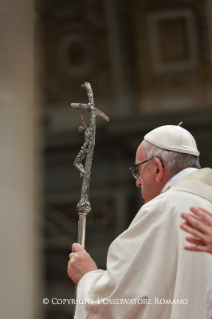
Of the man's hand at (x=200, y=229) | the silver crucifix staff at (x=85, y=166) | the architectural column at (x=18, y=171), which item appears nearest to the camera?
the man's hand at (x=200, y=229)

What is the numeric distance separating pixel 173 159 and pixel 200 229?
103 cm

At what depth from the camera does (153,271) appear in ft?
7.02

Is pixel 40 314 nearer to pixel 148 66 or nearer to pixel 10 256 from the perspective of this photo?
pixel 10 256

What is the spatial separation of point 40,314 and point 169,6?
2965 millimetres

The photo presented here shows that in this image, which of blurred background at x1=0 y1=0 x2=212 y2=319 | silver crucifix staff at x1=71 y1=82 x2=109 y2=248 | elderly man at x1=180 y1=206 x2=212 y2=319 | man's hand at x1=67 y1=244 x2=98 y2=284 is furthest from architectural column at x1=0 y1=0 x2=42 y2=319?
elderly man at x1=180 y1=206 x2=212 y2=319

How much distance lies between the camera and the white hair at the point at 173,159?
8.23ft

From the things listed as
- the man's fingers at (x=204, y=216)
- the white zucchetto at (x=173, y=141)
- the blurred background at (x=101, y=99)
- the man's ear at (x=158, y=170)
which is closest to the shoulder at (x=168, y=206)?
the man's ear at (x=158, y=170)

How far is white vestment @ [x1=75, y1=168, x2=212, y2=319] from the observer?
2.12 metres

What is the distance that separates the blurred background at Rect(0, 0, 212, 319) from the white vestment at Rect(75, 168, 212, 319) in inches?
88.7

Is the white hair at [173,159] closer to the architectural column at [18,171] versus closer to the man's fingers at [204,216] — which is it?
the man's fingers at [204,216]

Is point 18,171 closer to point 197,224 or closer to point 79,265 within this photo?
point 79,265

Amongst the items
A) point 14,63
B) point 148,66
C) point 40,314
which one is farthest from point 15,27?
point 40,314

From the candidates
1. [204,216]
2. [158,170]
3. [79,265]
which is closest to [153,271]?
[79,265]

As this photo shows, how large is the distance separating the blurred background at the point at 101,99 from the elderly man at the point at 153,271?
7.30 feet
